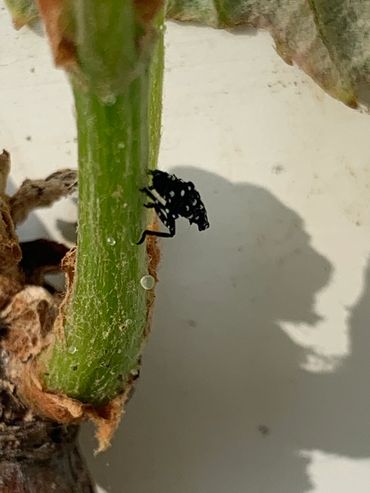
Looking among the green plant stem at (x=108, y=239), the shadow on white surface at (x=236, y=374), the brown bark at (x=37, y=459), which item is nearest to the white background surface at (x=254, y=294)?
the shadow on white surface at (x=236, y=374)

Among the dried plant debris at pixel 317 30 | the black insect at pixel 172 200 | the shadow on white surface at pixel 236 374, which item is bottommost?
the shadow on white surface at pixel 236 374

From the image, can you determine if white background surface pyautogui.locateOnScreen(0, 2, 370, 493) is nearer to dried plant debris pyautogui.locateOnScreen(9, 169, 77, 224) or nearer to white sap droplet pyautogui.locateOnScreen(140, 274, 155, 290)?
dried plant debris pyautogui.locateOnScreen(9, 169, 77, 224)

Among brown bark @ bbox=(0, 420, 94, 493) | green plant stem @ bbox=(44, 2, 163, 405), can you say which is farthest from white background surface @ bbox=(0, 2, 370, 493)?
green plant stem @ bbox=(44, 2, 163, 405)

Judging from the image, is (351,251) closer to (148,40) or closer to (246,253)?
(246,253)

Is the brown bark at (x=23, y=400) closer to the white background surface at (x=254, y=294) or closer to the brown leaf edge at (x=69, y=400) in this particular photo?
the brown leaf edge at (x=69, y=400)

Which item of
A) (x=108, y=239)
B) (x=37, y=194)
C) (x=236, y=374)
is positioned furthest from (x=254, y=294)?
(x=108, y=239)

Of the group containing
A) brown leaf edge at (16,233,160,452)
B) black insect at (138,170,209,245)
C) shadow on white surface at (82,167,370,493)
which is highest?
black insect at (138,170,209,245)

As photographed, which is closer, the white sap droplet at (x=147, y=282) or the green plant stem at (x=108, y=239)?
the green plant stem at (x=108, y=239)
